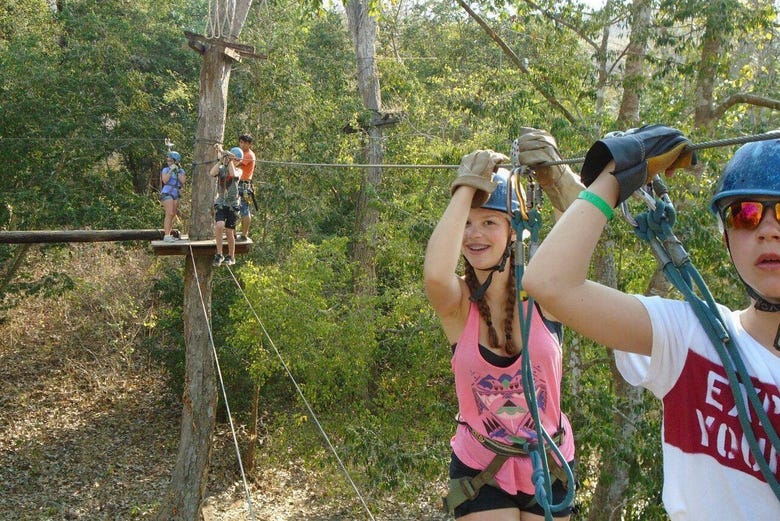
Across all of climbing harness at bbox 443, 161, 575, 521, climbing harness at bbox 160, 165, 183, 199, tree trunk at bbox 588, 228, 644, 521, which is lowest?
tree trunk at bbox 588, 228, 644, 521

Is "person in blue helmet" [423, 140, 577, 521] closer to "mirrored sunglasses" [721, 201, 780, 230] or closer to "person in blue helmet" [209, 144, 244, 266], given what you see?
"mirrored sunglasses" [721, 201, 780, 230]

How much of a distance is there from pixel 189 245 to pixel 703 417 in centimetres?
755

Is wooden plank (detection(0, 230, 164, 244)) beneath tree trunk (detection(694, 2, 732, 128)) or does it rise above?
beneath

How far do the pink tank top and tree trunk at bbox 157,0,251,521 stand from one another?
6927 millimetres

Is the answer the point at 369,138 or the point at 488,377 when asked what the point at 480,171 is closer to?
the point at 488,377

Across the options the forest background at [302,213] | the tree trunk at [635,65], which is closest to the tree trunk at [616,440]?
the forest background at [302,213]

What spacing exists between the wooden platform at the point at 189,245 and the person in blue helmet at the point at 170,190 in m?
0.11

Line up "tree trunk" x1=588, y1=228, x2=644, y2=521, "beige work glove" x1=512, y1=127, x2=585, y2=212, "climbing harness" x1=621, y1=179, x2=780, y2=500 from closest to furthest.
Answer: "climbing harness" x1=621, y1=179, x2=780, y2=500 < "beige work glove" x1=512, y1=127, x2=585, y2=212 < "tree trunk" x1=588, y1=228, x2=644, y2=521

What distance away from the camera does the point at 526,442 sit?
7.42 ft

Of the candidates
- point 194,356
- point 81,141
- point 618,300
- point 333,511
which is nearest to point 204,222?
point 194,356

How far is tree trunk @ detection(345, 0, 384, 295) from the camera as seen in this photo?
43.2 ft

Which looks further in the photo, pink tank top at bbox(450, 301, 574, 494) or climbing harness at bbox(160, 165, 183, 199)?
climbing harness at bbox(160, 165, 183, 199)

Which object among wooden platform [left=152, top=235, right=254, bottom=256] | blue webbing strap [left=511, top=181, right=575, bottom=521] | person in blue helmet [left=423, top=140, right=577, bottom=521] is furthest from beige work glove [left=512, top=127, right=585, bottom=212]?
wooden platform [left=152, top=235, right=254, bottom=256]

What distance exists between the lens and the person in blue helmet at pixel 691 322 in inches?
50.0
